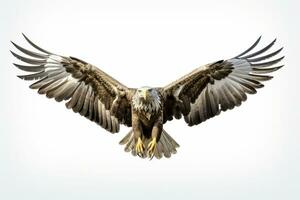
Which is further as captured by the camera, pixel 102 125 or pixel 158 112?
pixel 102 125

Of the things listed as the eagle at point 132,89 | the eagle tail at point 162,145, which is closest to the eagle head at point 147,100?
the eagle at point 132,89

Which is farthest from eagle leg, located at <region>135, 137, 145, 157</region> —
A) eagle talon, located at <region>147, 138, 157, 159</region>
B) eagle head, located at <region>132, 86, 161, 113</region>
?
eagle head, located at <region>132, 86, 161, 113</region>

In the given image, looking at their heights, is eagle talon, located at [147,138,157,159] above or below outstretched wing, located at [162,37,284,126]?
below

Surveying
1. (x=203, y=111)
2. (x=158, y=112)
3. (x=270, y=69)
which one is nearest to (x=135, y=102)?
(x=158, y=112)

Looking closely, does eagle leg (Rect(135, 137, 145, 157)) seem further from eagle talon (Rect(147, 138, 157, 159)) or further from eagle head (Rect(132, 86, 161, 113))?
eagle head (Rect(132, 86, 161, 113))

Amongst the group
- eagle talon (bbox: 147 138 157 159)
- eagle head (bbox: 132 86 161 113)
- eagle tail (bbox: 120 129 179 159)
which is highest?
eagle head (bbox: 132 86 161 113)

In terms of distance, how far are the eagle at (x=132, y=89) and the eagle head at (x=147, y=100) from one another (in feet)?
0.90

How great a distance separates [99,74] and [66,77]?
84cm

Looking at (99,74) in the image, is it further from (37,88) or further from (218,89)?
(218,89)

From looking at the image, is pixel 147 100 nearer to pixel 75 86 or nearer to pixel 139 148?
pixel 139 148

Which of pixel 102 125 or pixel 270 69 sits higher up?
pixel 270 69

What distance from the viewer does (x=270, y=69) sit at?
1728 cm

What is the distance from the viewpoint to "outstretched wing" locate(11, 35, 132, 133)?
56.4 ft

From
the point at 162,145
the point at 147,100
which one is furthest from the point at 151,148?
the point at 162,145
